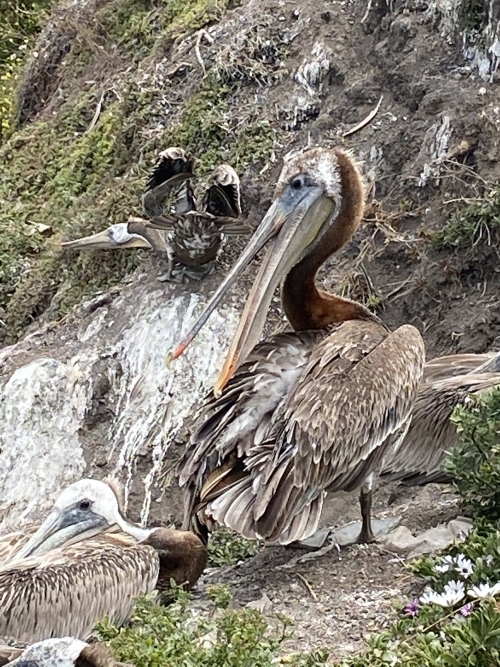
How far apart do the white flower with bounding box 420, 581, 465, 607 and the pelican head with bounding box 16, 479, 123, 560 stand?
2.10m

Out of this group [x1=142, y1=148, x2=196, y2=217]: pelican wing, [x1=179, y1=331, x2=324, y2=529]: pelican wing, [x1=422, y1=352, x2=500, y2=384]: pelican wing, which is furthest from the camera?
[x1=142, y1=148, x2=196, y2=217]: pelican wing

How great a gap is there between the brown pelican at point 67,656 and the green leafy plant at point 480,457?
1694mm

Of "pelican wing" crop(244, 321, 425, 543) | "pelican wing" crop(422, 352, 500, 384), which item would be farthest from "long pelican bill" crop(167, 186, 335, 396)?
"pelican wing" crop(422, 352, 500, 384)

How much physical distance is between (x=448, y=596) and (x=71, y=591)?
6.19 ft

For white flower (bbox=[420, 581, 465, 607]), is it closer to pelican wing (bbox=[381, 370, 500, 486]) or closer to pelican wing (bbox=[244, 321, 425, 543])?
pelican wing (bbox=[244, 321, 425, 543])

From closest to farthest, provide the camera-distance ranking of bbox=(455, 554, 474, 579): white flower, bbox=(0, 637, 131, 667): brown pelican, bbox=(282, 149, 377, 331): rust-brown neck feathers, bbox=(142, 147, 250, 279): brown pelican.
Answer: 1. bbox=(0, 637, 131, 667): brown pelican
2. bbox=(455, 554, 474, 579): white flower
3. bbox=(282, 149, 377, 331): rust-brown neck feathers
4. bbox=(142, 147, 250, 279): brown pelican

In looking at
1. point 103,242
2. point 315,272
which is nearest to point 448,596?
point 315,272

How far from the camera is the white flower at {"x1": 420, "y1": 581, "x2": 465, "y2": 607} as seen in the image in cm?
285

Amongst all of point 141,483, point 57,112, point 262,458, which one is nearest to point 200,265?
point 141,483

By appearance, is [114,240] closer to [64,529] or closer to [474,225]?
[474,225]

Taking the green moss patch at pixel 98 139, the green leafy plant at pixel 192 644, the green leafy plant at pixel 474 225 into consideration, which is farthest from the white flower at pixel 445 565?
the green moss patch at pixel 98 139

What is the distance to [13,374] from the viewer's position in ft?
24.0

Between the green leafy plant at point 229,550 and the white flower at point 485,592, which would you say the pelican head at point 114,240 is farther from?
the white flower at point 485,592

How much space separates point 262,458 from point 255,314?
74cm
